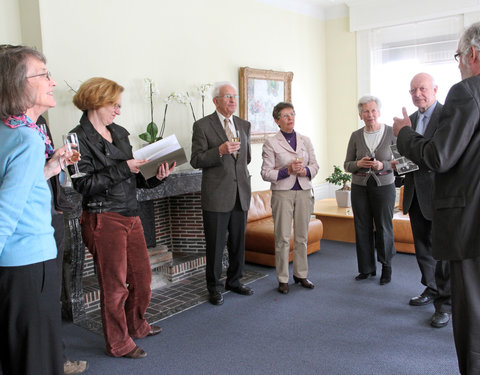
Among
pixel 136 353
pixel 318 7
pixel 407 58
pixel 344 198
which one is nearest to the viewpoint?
pixel 136 353

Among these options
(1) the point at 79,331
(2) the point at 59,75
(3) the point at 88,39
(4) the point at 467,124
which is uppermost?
(3) the point at 88,39

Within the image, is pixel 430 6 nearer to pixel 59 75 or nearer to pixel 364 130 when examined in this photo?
pixel 364 130

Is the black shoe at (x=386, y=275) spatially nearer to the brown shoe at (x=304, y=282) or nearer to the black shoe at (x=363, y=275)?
the black shoe at (x=363, y=275)

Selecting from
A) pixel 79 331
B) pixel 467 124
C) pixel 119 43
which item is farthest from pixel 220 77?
pixel 467 124

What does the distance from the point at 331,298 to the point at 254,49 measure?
3646 mm

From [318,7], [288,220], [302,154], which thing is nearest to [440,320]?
[288,220]

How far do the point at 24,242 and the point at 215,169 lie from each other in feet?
7.85

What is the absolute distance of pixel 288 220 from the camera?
4.16 m

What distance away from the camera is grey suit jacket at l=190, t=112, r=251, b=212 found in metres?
3.90

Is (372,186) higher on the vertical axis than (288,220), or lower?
higher

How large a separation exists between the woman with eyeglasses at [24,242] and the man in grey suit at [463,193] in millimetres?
1734

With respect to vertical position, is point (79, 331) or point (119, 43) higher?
point (119, 43)

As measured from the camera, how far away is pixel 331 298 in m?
4.02

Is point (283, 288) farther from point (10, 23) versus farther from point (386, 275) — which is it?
point (10, 23)
